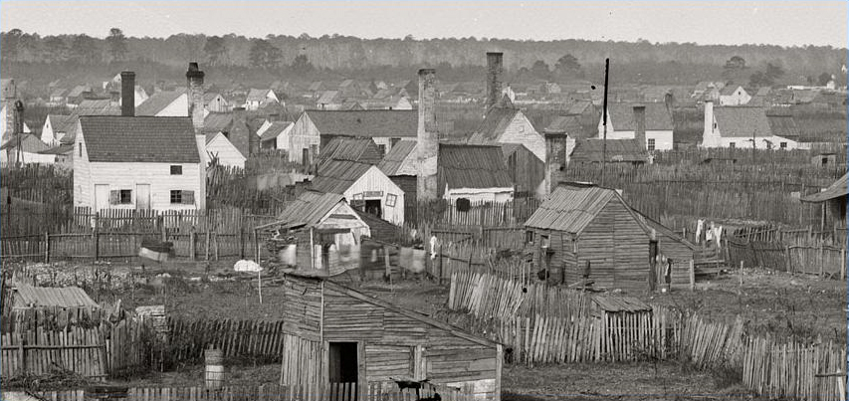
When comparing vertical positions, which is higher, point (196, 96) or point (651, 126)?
point (651, 126)


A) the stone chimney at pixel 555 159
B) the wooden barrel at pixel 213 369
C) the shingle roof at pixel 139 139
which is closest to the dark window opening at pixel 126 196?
the shingle roof at pixel 139 139

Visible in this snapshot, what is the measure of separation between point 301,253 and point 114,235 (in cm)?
549

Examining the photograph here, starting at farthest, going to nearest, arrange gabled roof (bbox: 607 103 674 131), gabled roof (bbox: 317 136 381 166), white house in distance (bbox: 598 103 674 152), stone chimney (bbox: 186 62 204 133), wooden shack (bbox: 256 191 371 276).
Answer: gabled roof (bbox: 607 103 674 131)
white house in distance (bbox: 598 103 674 152)
gabled roof (bbox: 317 136 381 166)
stone chimney (bbox: 186 62 204 133)
wooden shack (bbox: 256 191 371 276)

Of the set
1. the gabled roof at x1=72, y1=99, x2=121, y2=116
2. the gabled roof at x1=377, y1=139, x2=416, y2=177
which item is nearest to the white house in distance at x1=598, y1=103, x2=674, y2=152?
the gabled roof at x1=72, y1=99, x2=121, y2=116

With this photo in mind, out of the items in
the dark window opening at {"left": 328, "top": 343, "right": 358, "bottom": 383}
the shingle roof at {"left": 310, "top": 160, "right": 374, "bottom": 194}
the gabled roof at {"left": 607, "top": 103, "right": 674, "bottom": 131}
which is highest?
the gabled roof at {"left": 607, "top": 103, "right": 674, "bottom": 131}

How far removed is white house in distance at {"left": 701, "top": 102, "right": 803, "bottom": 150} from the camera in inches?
3787

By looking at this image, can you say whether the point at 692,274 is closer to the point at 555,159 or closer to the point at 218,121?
the point at 555,159

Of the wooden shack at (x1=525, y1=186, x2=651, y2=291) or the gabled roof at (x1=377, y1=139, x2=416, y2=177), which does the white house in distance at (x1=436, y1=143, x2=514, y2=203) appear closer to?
the gabled roof at (x1=377, y1=139, x2=416, y2=177)

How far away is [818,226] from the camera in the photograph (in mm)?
47188

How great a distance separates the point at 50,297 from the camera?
2747 cm

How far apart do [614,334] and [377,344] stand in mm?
6708

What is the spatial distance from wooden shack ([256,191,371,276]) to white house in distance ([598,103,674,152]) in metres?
57.8

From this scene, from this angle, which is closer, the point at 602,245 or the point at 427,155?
the point at 602,245

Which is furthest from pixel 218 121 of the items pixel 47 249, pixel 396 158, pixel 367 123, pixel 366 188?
pixel 47 249
